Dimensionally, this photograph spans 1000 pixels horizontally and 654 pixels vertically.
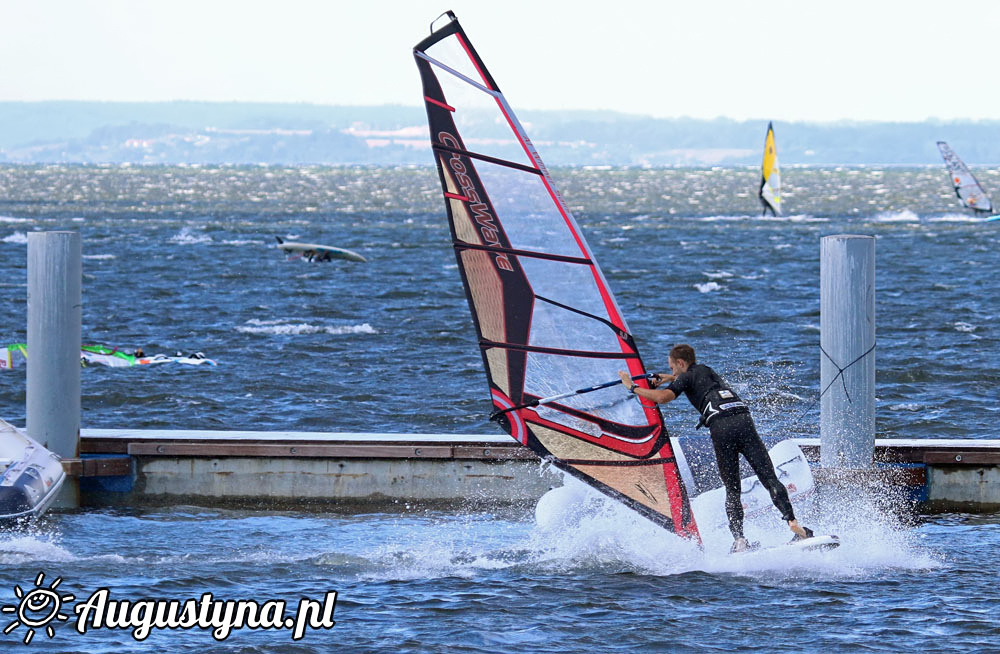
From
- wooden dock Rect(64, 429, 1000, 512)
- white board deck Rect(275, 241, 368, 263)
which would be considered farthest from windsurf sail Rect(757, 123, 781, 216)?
wooden dock Rect(64, 429, 1000, 512)

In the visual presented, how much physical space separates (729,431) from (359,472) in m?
3.84

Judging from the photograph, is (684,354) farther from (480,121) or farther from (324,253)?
(324,253)

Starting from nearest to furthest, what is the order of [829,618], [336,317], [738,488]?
[829,618]
[738,488]
[336,317]

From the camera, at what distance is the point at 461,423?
1886 centimetres

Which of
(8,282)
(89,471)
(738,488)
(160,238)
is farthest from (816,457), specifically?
(160,238)

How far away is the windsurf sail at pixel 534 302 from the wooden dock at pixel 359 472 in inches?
59.4

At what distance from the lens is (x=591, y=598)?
9992 millimetres

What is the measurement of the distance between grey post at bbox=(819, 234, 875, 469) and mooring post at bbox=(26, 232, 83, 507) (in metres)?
6.64

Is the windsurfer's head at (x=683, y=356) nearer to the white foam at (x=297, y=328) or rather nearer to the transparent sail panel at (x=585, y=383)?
the transparent sail panel at (x=585, y=383)

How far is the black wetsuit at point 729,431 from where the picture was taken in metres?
10.2

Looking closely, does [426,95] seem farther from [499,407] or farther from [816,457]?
[816,457]

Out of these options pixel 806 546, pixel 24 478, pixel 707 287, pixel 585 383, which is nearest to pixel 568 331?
pixel 585 383

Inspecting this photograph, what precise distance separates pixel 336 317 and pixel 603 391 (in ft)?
70.9

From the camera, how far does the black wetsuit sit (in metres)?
10.2
